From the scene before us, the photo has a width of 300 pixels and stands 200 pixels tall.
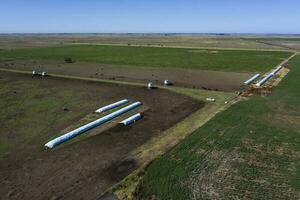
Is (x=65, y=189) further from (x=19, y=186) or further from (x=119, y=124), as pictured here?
(x=119, y=124)

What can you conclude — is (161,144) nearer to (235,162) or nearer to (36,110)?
(235,162)

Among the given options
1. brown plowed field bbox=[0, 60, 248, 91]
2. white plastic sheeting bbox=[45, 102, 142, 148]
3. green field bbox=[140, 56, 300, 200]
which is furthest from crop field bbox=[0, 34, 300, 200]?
brown plowed field bbox=[0, 60, 248, 91]

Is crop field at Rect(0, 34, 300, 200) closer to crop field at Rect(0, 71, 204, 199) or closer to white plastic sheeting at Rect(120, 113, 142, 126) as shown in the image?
crop field at Rect(0, 71, 204, 199)

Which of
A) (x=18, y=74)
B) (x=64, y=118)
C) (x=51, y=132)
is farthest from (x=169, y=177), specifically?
(x=18, y=74)

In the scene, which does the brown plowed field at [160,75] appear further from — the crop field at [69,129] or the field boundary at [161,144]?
the field boundary at [161,144]

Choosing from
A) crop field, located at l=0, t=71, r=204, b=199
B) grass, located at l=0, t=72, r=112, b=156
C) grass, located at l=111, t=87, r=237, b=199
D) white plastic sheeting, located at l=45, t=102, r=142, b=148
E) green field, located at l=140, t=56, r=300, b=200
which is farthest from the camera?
grass, located at l=0, t=72, r=112, b=156

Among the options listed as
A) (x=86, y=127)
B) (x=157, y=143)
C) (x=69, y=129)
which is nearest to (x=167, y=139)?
(x=157, y=143)
